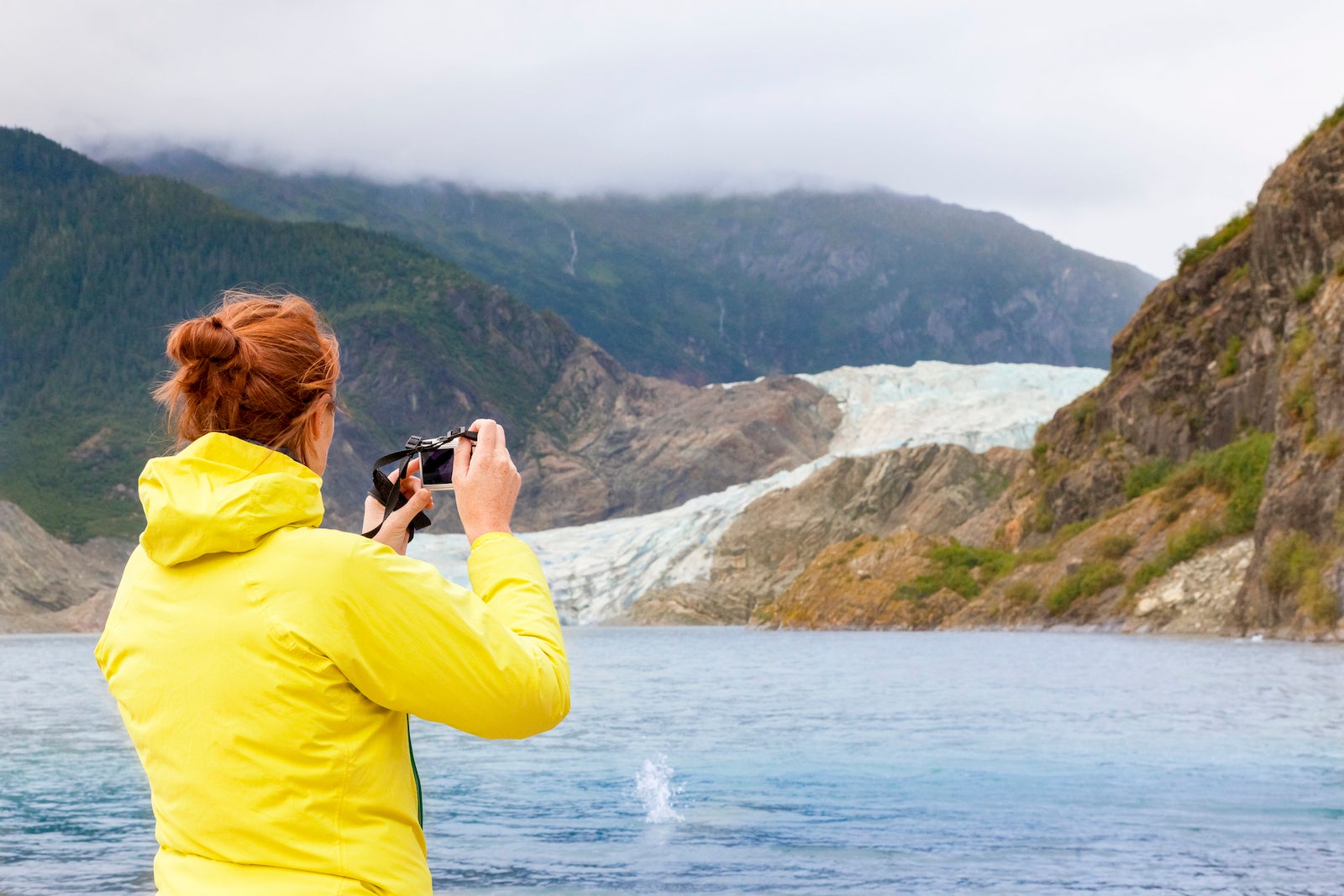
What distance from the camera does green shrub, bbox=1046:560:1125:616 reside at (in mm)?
60062

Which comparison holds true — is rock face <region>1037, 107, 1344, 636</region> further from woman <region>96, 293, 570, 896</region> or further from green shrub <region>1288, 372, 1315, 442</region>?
woman <region>96, 293, 570, 896</region>

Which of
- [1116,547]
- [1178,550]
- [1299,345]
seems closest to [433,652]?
[1299,345]

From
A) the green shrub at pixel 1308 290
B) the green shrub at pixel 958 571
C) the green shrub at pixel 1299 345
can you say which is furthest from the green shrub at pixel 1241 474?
the green shrub at pixel 958 571

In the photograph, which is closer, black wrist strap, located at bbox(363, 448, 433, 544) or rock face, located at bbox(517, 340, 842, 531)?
black wrist strap, located at bbox(363, 448, 433, 544)

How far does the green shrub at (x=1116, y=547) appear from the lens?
61438mm

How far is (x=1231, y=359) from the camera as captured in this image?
64.6 m

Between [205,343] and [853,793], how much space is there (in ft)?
44.4

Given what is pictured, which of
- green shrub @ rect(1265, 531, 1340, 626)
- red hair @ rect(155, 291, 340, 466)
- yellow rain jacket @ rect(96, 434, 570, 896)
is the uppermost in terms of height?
red hair @ rect(155, 291, 340, 466)

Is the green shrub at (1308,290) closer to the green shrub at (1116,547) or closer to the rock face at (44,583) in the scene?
the green shrub at (1116,547)

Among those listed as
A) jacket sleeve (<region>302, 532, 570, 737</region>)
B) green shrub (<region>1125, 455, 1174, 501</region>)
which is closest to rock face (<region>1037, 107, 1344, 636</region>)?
green shrub (<region>1125, 455, 1174, 501</region>)

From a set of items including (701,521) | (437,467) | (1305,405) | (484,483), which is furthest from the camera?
(701,521)

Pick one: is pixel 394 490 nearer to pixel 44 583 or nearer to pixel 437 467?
pixel 437 467

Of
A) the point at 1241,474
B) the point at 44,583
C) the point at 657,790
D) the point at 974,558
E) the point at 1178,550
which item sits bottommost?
the point at 44,583

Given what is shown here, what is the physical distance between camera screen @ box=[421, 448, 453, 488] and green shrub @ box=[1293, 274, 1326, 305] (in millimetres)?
56029
